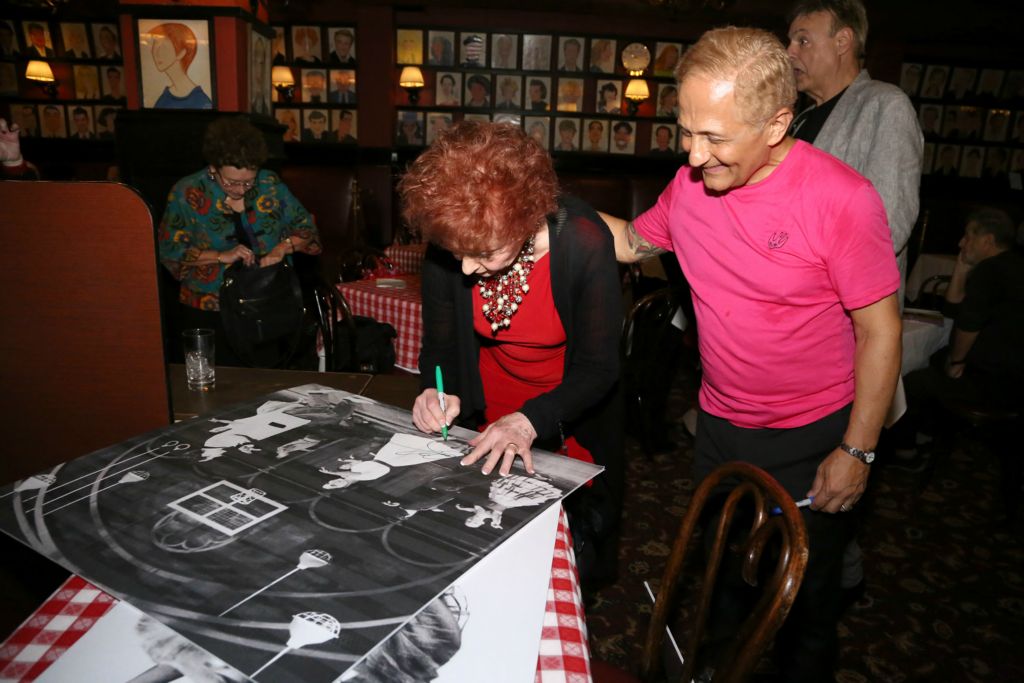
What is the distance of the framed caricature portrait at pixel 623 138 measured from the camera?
8641 mm

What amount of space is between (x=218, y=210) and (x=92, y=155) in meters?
7.37

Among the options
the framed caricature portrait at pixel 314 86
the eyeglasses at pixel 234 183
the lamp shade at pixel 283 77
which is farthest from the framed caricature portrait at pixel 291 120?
the eyeglasses at pixel 234 183

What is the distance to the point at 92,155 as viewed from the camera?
27.9ft

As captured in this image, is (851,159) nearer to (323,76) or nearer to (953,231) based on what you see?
(323,76)

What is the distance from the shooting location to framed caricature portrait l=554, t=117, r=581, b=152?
862 centimetres

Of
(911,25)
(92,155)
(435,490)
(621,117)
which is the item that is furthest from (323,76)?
(435,490)

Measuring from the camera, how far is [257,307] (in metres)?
2.50

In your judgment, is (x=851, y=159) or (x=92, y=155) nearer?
(x=851, y=159)

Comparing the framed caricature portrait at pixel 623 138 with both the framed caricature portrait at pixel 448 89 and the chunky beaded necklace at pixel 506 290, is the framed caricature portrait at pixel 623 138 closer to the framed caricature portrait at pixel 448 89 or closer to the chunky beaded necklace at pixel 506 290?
the framed caricature portrait at pixel 448 89

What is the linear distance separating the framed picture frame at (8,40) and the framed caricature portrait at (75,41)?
57cm

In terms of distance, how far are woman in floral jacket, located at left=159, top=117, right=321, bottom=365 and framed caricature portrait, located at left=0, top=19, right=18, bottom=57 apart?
25.6ft

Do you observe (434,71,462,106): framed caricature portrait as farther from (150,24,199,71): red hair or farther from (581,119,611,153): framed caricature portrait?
(150,24,199,71): red hair

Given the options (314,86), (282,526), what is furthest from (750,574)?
(314,86)

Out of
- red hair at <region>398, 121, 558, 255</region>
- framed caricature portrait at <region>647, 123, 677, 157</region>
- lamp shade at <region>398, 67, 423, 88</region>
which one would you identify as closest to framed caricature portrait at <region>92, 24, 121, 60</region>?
lamp shade at <region>398, 67, 423, 88</region>
